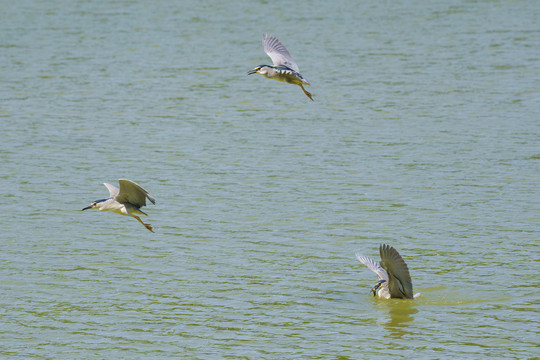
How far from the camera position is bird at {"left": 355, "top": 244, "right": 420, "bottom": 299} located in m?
12.0

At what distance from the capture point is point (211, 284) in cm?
1323

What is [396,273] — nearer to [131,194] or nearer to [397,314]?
[397,314]

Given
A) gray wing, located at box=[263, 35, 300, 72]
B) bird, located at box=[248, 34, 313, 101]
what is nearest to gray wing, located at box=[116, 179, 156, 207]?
bird, located at box=[248, 34, 313, 101]

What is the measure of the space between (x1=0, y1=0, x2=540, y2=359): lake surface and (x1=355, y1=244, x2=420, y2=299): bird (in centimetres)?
18

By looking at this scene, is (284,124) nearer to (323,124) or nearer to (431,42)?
(323,124)

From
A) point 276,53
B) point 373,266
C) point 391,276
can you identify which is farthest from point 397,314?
point 276,53

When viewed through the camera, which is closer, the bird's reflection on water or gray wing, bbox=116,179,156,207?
gray wing, bbox=116,179,156,207

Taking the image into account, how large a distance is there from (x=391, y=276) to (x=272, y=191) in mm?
5277

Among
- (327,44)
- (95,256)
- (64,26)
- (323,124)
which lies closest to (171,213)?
(95,256)

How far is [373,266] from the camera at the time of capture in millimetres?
13047

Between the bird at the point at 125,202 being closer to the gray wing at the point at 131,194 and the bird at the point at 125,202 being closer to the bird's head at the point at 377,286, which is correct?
the gray wing at the point at 131,194

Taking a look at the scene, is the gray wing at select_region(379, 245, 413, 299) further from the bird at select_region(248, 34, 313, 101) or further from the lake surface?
the bird at select_region(248, 34, 313, 101)

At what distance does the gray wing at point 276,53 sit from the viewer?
46.6 ft

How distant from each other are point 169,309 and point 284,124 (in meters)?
10.3
